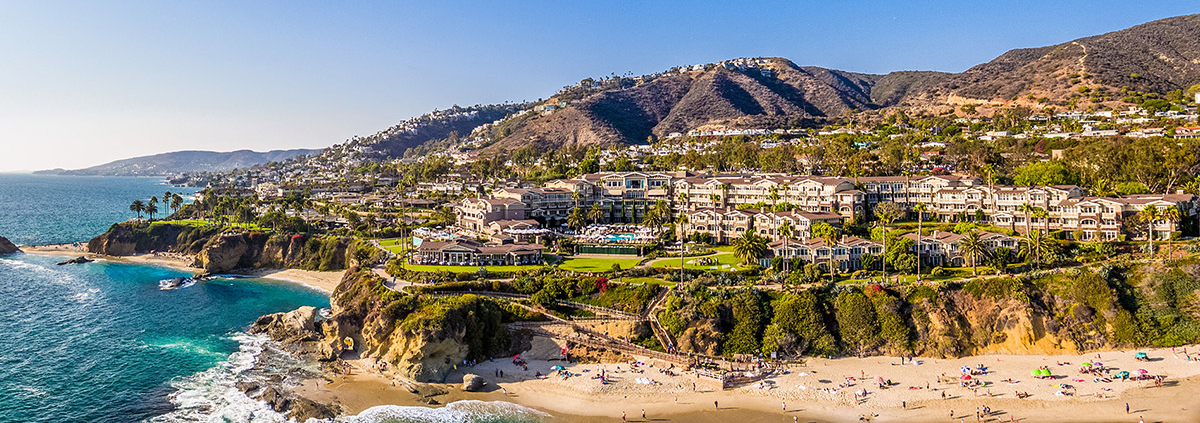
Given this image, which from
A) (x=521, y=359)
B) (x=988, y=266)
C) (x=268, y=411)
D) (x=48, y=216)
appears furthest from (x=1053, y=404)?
(x=48, y=216)

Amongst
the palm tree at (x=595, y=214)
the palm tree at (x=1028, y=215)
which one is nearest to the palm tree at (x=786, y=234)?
the palm tree at (x=1028, y=215)

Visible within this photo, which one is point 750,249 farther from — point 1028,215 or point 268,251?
point 268,251

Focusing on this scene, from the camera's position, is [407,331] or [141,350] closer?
[407,331]

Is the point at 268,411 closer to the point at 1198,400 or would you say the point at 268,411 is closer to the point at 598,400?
the point at 598,400

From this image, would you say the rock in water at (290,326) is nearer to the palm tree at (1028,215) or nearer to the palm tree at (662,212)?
the palm tree at (662,212)

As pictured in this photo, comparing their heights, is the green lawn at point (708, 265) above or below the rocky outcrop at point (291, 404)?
above

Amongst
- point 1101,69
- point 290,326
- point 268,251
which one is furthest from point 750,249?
point 1101,69
